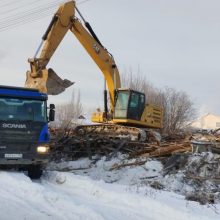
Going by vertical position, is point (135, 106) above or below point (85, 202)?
above

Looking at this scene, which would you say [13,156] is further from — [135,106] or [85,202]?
[135,106]

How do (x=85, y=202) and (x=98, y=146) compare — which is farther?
(x=98, y=146)

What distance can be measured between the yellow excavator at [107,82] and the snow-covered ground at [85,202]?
8.90m

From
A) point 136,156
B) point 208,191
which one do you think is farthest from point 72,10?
point 208,191

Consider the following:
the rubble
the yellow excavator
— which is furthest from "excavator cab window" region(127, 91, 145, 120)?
the rubble

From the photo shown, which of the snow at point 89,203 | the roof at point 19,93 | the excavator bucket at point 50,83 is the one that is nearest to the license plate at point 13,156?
the snow at point 89,203

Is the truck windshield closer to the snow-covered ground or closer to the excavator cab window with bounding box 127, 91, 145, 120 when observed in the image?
the snow-covered ground

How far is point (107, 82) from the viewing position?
27.6 meters

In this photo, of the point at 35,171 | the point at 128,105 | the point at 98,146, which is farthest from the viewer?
the point at 128,105

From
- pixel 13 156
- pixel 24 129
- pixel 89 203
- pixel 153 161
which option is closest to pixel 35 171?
pixel 13 156

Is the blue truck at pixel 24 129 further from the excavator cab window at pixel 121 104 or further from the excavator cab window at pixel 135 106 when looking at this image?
the excavator cab window at pixel 135 106

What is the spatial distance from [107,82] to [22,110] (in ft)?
40.1

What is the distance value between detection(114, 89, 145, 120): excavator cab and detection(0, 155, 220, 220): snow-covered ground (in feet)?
36.6

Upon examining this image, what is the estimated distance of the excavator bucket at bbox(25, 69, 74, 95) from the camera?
21406 millimetres
